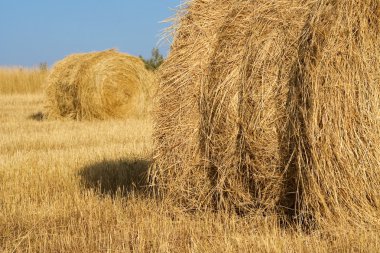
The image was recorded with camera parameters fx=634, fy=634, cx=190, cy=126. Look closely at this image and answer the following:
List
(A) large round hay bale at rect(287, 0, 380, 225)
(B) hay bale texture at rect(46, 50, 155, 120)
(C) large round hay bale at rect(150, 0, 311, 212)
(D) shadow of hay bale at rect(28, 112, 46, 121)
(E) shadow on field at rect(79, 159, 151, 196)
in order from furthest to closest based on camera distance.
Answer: (D) shadow of hay bale at rect(28, 112, 46, 121) < (B) hay bale texture at rect(46, 50, 155, 120) < (E) shadow on field at rect(79, 159, 151, 196) < (C) large round hay bale at rect(150, 0, 311, 212) < (A) large round hay bale at rect(287, 0, 380, 225)

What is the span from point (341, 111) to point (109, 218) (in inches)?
88.7

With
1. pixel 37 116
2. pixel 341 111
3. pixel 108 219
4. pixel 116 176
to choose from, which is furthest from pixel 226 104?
pixel 37 116

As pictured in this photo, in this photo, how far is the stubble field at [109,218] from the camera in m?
4.47

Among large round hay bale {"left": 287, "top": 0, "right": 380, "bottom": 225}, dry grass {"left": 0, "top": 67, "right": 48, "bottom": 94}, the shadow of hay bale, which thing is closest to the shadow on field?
large round hay bale {"left": 287, "top": 0, "right": 380, "bottom": 225}

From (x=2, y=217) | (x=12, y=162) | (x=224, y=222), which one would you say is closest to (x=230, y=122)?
(x=224, y=222)

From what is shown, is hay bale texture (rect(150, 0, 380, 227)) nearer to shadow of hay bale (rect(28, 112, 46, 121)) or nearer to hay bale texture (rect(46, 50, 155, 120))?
hay bale texture (rect(46, 50, 155, 120))

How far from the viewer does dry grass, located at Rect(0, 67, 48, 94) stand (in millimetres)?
26219

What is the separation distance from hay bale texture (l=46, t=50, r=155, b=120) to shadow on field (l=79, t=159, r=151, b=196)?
5.64 m

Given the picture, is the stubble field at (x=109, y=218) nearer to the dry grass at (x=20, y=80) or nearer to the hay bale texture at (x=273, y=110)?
the hay bale texture at (x=273, y=110)

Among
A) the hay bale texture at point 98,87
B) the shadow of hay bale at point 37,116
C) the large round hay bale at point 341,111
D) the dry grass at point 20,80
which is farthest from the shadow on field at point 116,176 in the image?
the dry grass at point 20,80

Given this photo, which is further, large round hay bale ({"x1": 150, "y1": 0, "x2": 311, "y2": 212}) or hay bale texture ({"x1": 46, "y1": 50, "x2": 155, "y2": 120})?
hay bale texture ({"x1": 46, "y1": 50, "x2": 155, "y2": 120})

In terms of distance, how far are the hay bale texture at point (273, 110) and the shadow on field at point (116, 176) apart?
997 mm

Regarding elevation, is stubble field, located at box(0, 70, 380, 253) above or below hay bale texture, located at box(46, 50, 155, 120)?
below

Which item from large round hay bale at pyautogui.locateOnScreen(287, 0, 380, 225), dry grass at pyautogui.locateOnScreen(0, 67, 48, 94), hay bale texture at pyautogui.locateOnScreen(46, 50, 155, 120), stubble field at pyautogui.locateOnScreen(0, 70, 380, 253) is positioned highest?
dry grass at pyautogui.locateOnScreen(0, 67, 48, 94)
